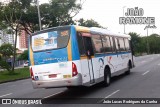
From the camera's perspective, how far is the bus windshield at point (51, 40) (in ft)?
43.2

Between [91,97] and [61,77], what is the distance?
55.5 inches

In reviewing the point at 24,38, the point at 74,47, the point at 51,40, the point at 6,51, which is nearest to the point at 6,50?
the point at 6,51

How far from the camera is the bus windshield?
13.2 metres

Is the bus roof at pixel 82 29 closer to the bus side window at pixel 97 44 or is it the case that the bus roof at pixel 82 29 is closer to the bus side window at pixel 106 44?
the bus side window at pixel 97 44

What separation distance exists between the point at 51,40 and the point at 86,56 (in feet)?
5.29

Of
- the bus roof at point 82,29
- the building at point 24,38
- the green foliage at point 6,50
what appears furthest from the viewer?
the building at point 24,38

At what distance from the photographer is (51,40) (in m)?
13.4

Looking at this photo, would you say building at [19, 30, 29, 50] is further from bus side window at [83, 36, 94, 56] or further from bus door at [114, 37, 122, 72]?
bus side window at [83, 36, 94, 56]

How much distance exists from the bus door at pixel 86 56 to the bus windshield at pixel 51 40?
579 millimetres

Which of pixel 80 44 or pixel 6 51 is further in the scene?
pixel 6 51

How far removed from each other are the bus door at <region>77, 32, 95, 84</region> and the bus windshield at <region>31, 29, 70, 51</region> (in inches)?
22.8

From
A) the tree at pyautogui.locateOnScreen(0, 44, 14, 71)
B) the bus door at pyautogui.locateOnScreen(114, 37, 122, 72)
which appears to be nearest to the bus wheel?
the bus door at pyautogui.locateOnScreen(114, 37, 122, 72)

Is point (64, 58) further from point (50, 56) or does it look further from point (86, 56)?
point (86, 56)

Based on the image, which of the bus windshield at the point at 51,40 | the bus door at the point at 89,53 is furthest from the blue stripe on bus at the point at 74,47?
the bus door at the point at 89,53
